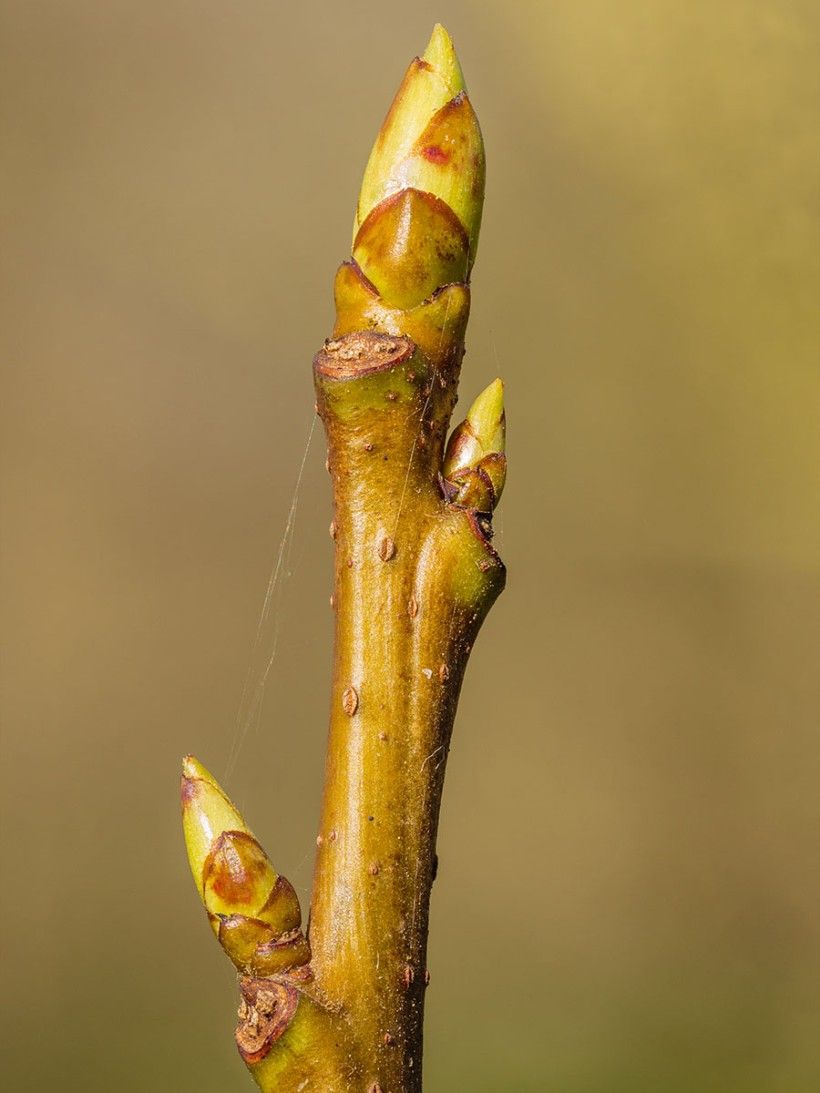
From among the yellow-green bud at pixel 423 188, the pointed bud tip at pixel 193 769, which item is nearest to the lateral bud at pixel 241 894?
the pointed bud tip at pixel 193 769

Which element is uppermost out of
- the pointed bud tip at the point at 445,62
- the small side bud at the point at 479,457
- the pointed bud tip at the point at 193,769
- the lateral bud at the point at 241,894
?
the pointed bud tip at the point at 445,62

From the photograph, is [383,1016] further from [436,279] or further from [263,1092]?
[436,279]

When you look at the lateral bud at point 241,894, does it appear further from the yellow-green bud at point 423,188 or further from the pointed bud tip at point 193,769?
the yellow-green bud at point 423,188

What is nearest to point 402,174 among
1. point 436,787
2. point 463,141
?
point 463,141

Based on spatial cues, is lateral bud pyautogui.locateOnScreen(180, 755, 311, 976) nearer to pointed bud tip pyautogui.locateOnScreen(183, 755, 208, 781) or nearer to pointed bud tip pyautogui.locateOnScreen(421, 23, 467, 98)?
pointed bud tip pyautogui.locateOnScreen(183, 755, 208, 781)

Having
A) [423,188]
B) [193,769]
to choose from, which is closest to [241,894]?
[193,769]

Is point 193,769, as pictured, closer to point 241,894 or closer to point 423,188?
point 241,894

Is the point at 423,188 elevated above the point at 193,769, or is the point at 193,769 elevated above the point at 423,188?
the point at 423,188
